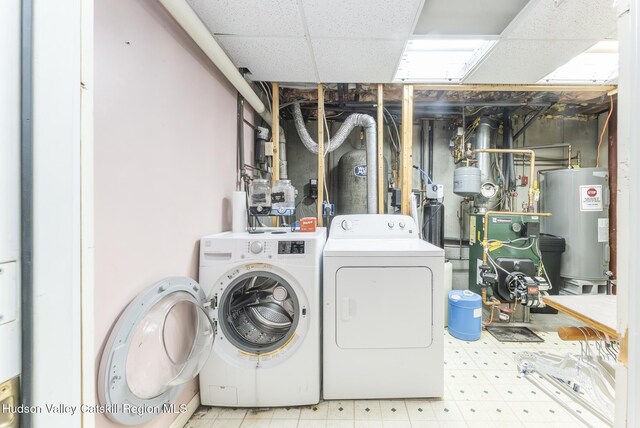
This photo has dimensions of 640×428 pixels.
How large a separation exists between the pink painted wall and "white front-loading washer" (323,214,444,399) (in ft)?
2.86

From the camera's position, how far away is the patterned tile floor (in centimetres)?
137

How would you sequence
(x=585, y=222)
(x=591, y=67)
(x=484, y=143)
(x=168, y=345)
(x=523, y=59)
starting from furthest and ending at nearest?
1. (x=484, y=143)
2. (x=585, y=222)
3. (x=591, y=67)
4. (x=523, y=59)
5. (x=168, y=345)


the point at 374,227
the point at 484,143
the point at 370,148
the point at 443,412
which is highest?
the point at 484,143

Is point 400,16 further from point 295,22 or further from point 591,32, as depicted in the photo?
point 591,32

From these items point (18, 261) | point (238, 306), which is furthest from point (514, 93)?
point (18, 261)

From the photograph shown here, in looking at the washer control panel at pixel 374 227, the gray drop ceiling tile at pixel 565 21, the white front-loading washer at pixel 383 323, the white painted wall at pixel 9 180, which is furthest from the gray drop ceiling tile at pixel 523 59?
the white painted wall at pixel 9 180

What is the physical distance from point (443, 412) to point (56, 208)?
1926 mm

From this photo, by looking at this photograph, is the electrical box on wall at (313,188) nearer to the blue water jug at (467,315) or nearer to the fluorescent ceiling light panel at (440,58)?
the fluorescent ceiling light panel at (440,58)

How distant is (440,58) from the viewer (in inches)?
77.0

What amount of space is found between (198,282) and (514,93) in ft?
10.7

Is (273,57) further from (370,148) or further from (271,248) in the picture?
(271,248)

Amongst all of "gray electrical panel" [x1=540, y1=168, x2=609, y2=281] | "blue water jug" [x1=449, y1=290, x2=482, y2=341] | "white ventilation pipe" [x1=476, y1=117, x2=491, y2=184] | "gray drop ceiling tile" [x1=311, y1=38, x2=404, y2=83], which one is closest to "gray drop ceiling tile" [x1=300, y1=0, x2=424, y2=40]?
"gray drop ceiling tile" [x1=311, y1=38, x2=404, y2=83]

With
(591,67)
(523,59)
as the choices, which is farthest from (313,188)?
(591,67)

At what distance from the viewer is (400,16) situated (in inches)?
56.7
